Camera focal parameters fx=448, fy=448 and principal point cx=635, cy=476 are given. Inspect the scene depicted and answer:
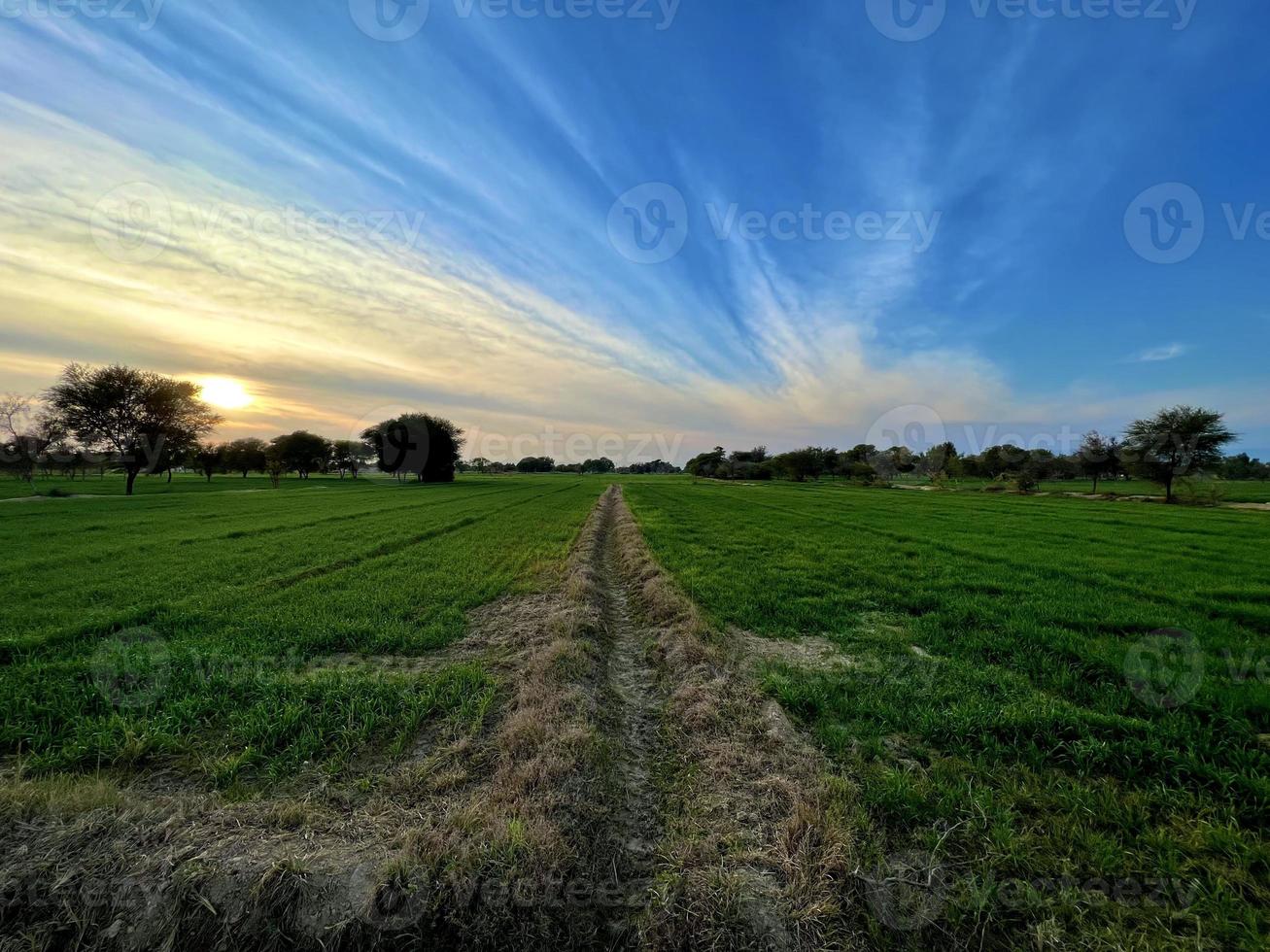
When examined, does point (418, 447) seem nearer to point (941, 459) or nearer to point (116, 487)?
point (116, 487)

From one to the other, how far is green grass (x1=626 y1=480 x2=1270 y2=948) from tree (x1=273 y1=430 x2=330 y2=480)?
11673 cm

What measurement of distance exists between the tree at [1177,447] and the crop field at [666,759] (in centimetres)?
6043

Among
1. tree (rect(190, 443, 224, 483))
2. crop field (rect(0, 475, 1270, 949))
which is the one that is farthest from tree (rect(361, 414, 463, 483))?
crop field (rect(0, 475, 1270, 949))

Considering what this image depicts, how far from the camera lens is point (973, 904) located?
279cm

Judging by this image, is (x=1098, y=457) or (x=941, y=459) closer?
(x=1098, y=457)

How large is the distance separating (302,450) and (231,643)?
378 ft

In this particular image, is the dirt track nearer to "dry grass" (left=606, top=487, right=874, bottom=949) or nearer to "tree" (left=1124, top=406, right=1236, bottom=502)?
"dry grass" (left=606, top=487, right=874, bottom=949)

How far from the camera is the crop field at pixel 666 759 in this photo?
2.85 m

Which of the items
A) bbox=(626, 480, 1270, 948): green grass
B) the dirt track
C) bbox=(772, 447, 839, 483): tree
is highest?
bbox=(772, 447, 839, 483): tree

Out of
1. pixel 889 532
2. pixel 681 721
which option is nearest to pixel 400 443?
pixel 889 532

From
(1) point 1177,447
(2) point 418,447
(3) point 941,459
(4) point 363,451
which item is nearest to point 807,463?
(3) point 941,459

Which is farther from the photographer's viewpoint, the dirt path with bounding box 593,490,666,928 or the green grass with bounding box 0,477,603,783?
the green grass with bounding box 0,477,603,783

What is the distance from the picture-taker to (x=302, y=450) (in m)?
100

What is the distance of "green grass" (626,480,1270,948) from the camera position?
9.20 feet
